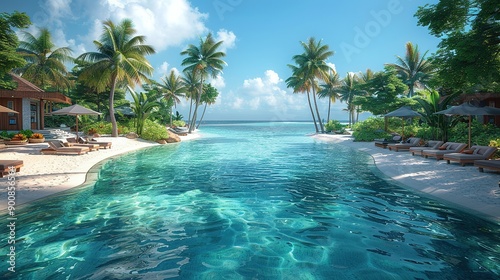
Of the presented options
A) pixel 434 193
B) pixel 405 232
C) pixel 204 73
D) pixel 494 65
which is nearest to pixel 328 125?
pixel 204 73

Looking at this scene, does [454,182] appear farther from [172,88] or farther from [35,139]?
[172,88]

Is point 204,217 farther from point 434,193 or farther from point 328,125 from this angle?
point 328,125

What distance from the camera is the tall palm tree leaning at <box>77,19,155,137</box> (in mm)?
24766

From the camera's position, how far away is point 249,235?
5.53 m

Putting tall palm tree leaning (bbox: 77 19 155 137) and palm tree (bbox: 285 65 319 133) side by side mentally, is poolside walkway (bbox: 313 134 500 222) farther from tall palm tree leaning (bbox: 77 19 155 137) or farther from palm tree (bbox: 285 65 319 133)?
palm tree (bbox: 285 65 319 133)

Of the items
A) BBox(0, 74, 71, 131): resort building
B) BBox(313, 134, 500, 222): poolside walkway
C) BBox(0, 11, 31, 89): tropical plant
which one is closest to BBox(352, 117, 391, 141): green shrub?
BBox(313, 134, 500, 222): poolside walkway

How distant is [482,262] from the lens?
435 centimetres

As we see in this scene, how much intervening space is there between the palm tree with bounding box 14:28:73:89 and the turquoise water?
103 ft

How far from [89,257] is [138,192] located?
4.03 meters

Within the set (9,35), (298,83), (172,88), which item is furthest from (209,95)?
(9,35)

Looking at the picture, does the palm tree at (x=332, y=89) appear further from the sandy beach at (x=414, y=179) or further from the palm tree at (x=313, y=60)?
the sandy beach at (x=414, y=179)

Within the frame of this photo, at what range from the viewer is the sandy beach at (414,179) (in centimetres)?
714

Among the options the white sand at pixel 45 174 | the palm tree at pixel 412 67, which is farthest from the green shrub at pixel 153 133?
the palm tree at pixel 412 67

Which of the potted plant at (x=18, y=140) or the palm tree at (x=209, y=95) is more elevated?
the palm tree at (x=209, y=95)
